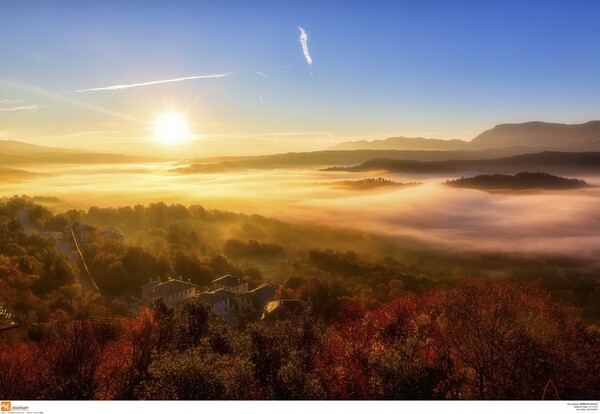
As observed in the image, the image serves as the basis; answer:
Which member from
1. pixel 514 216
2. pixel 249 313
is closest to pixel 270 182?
pixel 249 313

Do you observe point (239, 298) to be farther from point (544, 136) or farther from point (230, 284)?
point (544, 136)

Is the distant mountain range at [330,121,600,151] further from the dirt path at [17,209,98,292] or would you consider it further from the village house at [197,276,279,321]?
the dirt path at [17,209,98,292]

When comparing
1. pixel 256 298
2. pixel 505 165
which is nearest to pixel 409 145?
pixel 505 165

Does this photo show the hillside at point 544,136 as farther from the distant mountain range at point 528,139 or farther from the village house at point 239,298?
the village house at point 239,298

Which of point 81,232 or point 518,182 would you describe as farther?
point 81,232

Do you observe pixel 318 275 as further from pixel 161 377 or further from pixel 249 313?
pixel 161 377

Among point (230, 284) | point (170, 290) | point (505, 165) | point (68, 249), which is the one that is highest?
point (505, 165)

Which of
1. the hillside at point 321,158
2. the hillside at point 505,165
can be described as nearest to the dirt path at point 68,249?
the hillside at point 321,158
